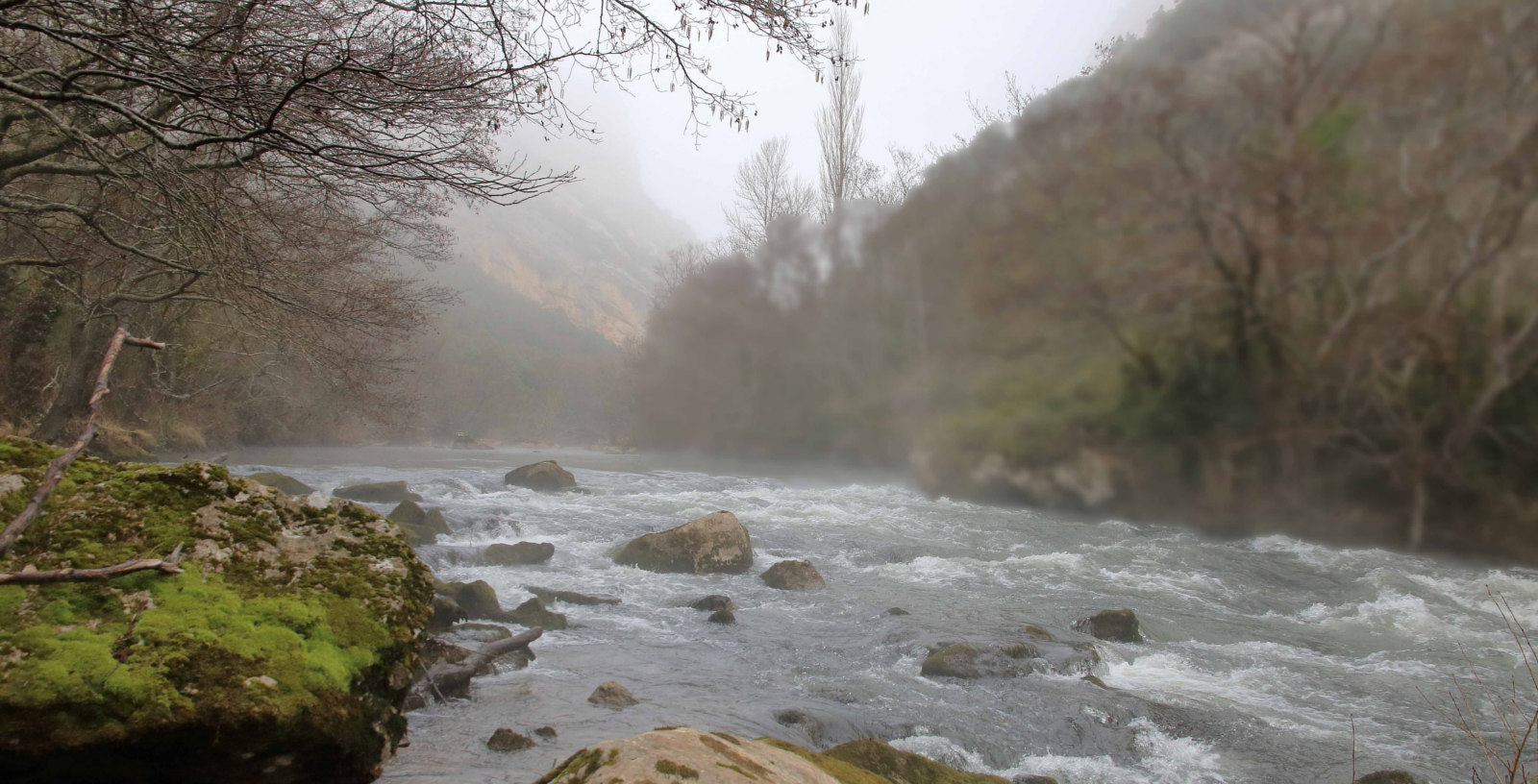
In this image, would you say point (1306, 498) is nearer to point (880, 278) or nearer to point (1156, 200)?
point (1156, 200)

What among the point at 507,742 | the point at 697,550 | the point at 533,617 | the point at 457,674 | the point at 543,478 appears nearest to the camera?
the point at 507,742

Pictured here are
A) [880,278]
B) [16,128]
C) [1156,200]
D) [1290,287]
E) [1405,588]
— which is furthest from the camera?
[1405,588]

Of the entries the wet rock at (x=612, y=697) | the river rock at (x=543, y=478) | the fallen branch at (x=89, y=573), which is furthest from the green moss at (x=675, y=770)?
the river rock at (x=543, y=478)

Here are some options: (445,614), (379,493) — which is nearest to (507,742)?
(445,614)

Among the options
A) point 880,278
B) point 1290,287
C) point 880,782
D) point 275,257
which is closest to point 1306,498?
point 1290,287

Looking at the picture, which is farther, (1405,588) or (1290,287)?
(1405,588)

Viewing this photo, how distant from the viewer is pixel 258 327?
6.46 m

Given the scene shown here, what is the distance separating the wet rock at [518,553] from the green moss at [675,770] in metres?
6.86

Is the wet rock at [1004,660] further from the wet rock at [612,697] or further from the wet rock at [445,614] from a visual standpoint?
the wet rock at [445,614]

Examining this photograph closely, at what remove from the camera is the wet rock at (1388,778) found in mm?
3367

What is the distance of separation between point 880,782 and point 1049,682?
2855mm

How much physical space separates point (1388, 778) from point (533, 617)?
518 centimetres

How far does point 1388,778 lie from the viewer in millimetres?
3387

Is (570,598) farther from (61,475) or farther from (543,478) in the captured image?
(543,478)
